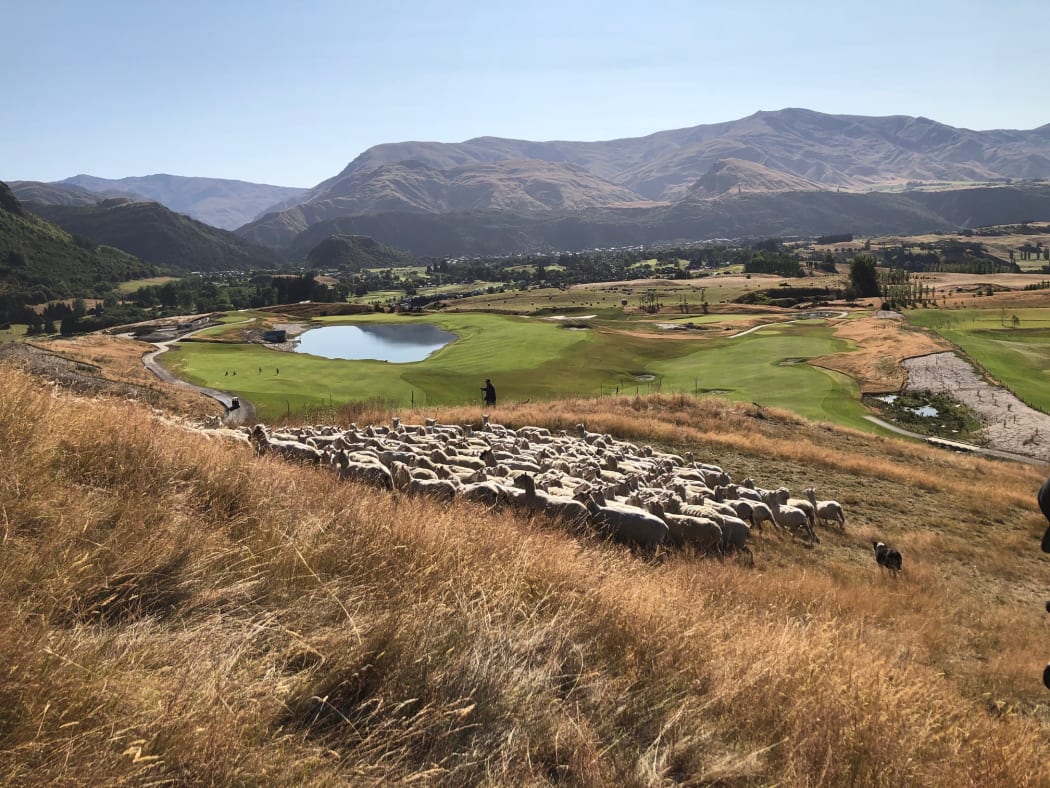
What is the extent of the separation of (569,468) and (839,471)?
1131 centimetres

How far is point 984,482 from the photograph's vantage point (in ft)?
72.4

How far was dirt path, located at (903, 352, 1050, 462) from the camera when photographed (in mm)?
31547

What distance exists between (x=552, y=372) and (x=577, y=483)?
36.4 m

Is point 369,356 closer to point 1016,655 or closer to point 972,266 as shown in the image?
point 1016,655

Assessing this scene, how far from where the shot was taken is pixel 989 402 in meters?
38.6

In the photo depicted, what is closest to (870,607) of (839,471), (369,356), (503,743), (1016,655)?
(1016,655)

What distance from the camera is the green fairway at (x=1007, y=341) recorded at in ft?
141

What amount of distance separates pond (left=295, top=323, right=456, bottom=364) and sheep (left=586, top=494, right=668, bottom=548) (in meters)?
59.4

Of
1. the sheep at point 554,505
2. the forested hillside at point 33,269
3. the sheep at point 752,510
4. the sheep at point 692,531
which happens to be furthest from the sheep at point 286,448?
the forested hillside at point 33,269

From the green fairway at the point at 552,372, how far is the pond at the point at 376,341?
1068 centimetres

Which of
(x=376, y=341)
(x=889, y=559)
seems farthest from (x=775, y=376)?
(x=376, y=341)

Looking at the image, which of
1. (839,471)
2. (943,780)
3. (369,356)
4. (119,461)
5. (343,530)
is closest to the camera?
(943,780)

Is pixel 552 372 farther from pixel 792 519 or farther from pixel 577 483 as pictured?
pixel 577 483

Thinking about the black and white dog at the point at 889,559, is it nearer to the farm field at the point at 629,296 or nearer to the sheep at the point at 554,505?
the sheep at the point at 554,505
